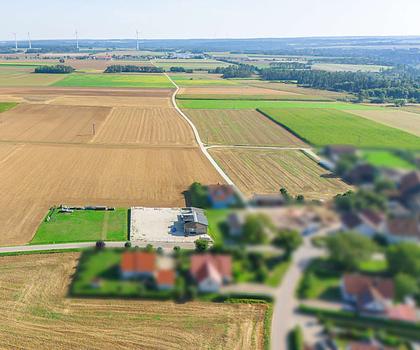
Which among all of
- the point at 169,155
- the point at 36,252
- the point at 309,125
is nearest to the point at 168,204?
the point at 36,252

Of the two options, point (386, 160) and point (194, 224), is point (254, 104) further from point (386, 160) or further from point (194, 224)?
point (386, 160)

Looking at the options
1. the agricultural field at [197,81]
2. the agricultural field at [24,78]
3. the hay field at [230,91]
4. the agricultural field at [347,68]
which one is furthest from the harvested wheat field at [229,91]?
the agricultural field at [347,68]

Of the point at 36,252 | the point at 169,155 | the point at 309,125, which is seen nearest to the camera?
the point at 36,252

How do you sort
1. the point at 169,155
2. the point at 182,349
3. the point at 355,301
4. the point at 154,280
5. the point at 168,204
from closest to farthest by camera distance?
the point at 355,301, the point at 154,280, the point at 182,349, the point at 168,204, the point at 169,155

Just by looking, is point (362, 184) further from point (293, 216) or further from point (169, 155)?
point (169, 155)

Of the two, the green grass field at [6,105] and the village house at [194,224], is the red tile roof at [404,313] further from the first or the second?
the green grass field at [6,105]

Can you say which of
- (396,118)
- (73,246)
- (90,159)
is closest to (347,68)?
(396,118)

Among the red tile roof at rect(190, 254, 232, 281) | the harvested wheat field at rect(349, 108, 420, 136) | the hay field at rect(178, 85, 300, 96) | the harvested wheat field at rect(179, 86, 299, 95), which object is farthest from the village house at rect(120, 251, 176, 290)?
the harvested wheat field at rect(179, 86, 299, 95)
